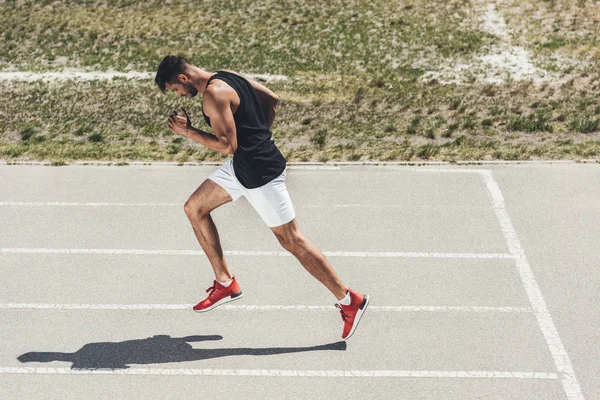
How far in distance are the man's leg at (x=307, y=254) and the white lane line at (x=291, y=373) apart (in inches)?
27.5

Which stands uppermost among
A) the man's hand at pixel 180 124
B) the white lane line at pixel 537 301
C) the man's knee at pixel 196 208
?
the man's hand at pixel 180 124

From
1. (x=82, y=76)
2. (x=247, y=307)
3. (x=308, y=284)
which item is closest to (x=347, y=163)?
(x=308, y=284)

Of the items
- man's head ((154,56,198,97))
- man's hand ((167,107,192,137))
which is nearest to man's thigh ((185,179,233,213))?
man's hand ((167,107,192,137))

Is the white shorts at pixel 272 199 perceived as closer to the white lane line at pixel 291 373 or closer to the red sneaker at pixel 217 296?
the red sneaker at pixel 217 296

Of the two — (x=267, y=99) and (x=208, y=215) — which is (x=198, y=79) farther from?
(x=208, y=215)

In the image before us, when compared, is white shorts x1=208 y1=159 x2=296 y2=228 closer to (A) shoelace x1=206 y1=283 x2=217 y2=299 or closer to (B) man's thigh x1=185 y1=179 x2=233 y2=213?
(B) man's thigh x1=185 y1=179 x2=233 y2=213

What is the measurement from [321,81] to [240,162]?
9.19 meters

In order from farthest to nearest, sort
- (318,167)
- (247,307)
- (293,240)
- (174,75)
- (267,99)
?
(318,167) → (247,307) → (267,99) → (293,240) → (174,75)

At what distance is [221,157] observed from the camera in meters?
11.0

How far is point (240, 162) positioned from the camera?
6.20 m

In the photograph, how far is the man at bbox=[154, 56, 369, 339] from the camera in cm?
592

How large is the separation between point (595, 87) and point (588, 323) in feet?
28.5

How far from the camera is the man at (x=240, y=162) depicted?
592 centimetres

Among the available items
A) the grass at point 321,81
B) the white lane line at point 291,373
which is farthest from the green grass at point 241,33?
the white lane line at point 291,373
